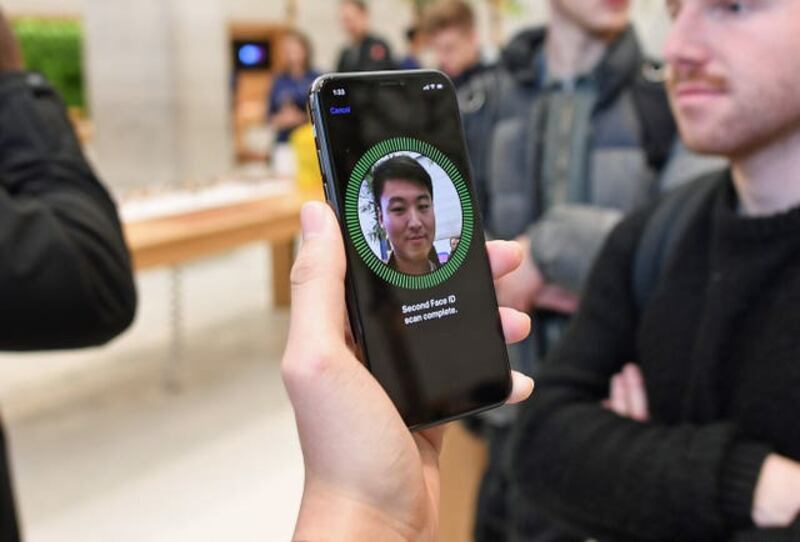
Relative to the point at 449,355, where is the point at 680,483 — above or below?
below

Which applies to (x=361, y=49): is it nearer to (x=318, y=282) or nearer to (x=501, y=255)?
(x=501, y=255)

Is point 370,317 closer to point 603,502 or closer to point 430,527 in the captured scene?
point 430,527

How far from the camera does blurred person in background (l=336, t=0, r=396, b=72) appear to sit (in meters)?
5.00

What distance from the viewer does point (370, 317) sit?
2.05 ft

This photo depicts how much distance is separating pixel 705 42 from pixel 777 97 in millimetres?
111

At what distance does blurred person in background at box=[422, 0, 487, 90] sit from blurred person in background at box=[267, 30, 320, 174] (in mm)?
2462

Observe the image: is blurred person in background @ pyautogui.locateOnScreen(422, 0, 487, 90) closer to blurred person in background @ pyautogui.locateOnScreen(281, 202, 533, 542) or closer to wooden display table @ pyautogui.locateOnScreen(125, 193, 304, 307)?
wooden display table @ pyautogui.locateOnScreen(125, 193, 304, 307)

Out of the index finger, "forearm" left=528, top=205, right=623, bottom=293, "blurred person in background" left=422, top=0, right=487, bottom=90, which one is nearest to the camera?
the index finger

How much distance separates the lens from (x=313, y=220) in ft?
1.95

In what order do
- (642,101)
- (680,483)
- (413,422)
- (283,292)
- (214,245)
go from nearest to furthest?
(413,422) → (680,483) → (642,101) → (214,245) → (283,292)

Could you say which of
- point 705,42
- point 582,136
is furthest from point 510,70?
point 705,42

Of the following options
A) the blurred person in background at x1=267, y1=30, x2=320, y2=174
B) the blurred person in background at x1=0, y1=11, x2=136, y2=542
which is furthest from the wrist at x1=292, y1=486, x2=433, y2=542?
the blurred person in background at x1=267, y1=30, x2=320, y2=174

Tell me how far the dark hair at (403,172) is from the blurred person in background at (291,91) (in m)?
4.62

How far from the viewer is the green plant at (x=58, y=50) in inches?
404
